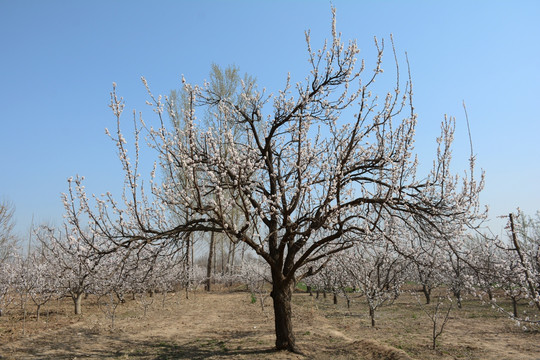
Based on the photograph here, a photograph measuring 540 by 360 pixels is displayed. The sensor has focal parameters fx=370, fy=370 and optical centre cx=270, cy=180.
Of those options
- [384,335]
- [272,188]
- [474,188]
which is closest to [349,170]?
[272,188]

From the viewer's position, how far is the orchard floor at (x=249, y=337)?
779 cm

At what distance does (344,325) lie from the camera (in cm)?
1148

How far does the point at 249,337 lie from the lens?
30.3ft

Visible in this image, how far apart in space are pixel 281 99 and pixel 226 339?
5972 millimetres

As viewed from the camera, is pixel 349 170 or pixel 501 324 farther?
pixel 501 324

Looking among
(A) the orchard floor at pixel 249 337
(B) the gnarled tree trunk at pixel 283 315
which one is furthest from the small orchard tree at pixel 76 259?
(B) the gnarled tree trunk at pixel 283 315

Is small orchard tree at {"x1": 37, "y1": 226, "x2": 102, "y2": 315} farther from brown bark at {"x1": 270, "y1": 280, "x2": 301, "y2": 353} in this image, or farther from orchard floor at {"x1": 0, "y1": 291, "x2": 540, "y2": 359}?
brown bark at {"x1": 270, "y1": 280, "x2": 301, "y2": 353}

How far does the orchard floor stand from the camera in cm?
779

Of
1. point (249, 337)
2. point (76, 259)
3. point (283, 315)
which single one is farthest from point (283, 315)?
point (76, 259)

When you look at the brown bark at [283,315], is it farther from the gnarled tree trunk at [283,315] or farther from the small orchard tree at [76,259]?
the small orchard tree at [76,259]

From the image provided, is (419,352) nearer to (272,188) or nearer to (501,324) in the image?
(272,188)

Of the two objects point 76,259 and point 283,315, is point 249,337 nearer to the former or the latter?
point 283,315

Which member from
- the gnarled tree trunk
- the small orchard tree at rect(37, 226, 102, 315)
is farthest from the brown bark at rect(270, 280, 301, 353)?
the small orchard tree at rect(37, 226, 102, 315)

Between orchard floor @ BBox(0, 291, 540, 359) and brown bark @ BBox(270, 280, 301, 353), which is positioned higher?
brown bark @ BBox(270, 280, 301, 353)
